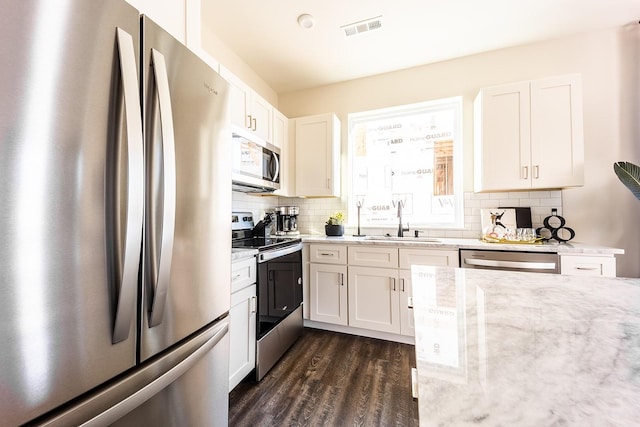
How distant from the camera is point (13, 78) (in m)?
0.49

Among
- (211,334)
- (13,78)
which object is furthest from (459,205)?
(13,78)

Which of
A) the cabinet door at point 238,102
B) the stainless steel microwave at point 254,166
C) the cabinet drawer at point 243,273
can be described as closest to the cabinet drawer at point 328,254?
the stainless steel microwave at point 254,166

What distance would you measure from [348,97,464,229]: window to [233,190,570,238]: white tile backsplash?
0.30ft

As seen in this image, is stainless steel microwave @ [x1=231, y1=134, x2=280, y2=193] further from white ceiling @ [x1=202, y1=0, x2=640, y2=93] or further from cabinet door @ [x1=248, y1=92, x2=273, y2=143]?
white ceiling @ [x1=202, y1=0, x2=640, y2=93]

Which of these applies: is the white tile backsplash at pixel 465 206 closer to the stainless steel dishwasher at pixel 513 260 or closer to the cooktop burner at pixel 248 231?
the cooktop burner at pixel 248 231

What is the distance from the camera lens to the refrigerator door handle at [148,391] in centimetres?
61

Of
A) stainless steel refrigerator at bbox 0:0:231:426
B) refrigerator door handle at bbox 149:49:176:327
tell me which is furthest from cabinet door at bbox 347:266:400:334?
→ refrigerator door handle at bbox 149:49:176:327

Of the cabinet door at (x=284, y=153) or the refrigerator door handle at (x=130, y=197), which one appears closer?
the refrigerator door handle at (x=130, y=197)

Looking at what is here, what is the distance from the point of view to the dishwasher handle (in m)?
1.86

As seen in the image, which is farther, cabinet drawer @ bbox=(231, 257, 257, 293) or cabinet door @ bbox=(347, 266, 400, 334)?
cabinet door @ bbox=(347, 266, 400, 334)

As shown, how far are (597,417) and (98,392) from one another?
3.16 feet

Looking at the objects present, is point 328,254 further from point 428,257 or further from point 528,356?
point 528,356

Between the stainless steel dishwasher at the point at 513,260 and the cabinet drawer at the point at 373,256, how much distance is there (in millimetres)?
563

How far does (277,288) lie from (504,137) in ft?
7.75
